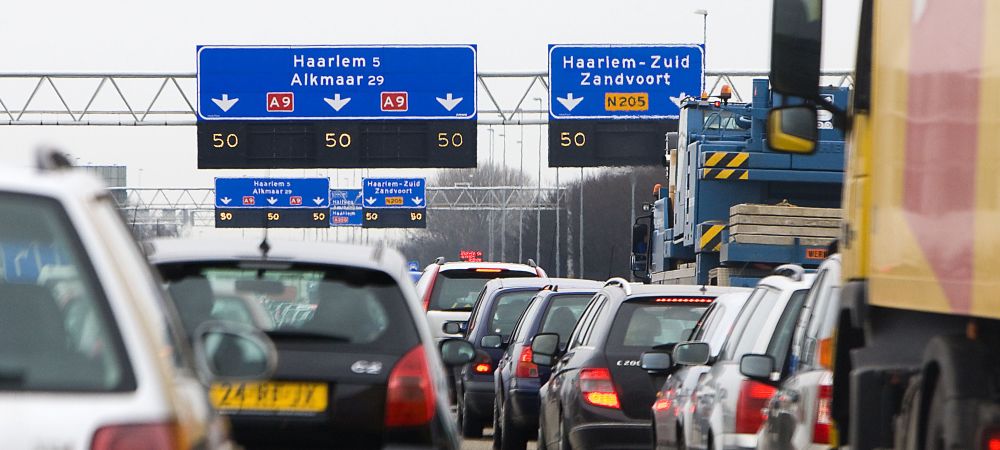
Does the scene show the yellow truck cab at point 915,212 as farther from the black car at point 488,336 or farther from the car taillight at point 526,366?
the black car at point 488,336

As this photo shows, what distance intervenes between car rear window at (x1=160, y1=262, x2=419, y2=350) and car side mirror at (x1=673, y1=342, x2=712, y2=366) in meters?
2.70

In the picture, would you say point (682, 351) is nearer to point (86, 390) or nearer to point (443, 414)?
point (443, 414)

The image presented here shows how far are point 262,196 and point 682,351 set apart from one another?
2918 inches

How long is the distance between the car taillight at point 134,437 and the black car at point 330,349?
3.77 m

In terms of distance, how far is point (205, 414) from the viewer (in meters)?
4.60

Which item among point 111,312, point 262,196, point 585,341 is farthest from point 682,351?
point 262,196

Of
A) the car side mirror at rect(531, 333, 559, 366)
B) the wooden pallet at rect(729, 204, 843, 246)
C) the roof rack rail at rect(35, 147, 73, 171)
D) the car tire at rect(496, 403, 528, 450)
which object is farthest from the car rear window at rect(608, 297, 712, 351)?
the wooden pallet at rect(729, 204, 843, 246)

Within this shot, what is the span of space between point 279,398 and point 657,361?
416cm

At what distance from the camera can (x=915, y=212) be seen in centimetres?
649

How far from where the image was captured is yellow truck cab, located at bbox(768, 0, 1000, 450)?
221 inches

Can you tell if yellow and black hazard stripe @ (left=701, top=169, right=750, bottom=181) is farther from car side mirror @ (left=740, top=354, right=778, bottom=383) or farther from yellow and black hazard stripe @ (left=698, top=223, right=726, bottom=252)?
car side mirror @ (left=740, top=354, right=778, bottom=383)

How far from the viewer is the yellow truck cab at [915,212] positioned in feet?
18.4

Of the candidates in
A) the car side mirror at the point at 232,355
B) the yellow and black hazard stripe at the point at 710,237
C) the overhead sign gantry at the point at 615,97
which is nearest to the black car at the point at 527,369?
the yellow and black hazard stripe at the point at 710,237

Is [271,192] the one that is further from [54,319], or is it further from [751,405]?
[54,319]
